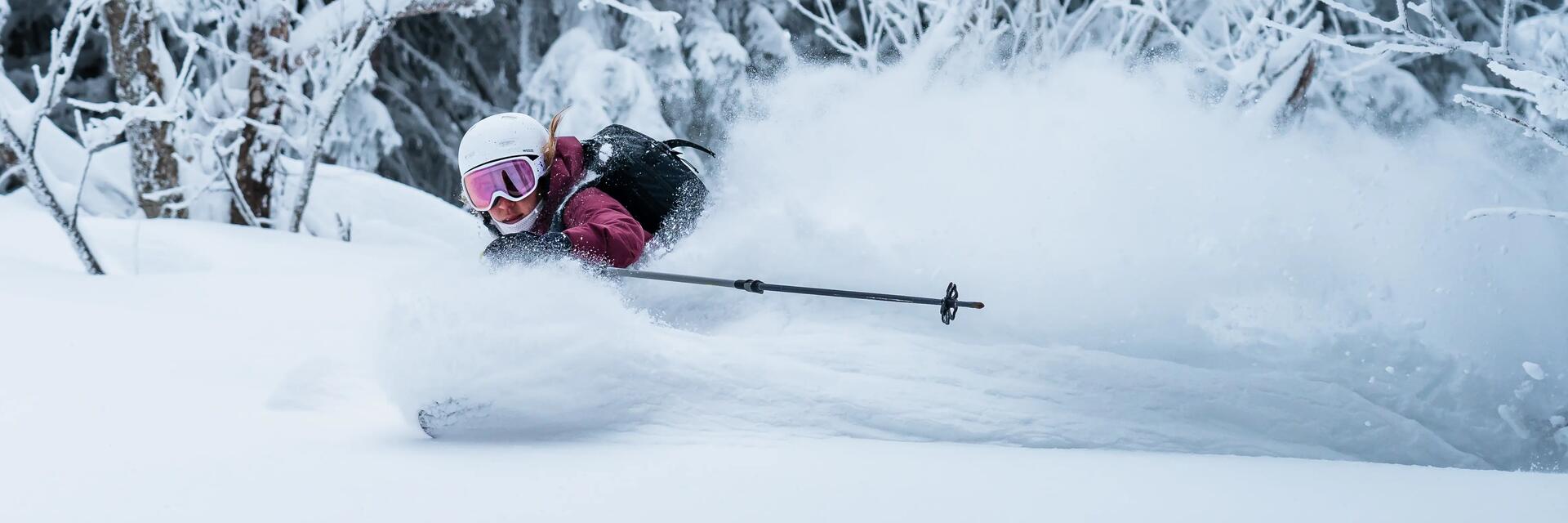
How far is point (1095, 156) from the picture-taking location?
415cm

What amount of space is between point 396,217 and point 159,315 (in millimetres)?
3741

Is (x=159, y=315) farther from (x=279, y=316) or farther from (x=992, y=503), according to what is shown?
(x=992, y=503)

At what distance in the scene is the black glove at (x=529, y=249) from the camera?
3.15 meters

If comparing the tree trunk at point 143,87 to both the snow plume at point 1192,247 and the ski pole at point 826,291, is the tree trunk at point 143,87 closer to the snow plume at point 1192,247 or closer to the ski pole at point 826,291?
the snow plume at point 1192,247

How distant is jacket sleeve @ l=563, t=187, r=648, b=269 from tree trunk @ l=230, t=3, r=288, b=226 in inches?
161

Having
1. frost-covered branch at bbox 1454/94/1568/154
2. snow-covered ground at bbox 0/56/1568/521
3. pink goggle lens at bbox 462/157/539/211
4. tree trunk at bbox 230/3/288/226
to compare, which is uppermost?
frost-covered branch at bbox 1454/94/1568/154

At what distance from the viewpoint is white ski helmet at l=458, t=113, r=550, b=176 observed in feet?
11.8

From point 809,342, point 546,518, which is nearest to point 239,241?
point 809,342

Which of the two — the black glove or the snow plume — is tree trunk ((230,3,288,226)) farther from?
the black glove

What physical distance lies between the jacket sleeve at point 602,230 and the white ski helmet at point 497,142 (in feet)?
0.84

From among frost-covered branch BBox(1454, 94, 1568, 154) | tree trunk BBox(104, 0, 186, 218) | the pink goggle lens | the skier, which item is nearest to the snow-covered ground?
the skier

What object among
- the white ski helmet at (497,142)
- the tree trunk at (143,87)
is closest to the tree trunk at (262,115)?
the tree trunk at (143,87)

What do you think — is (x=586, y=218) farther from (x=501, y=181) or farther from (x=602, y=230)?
(x=501, y=181)

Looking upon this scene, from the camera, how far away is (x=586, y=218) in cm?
342
